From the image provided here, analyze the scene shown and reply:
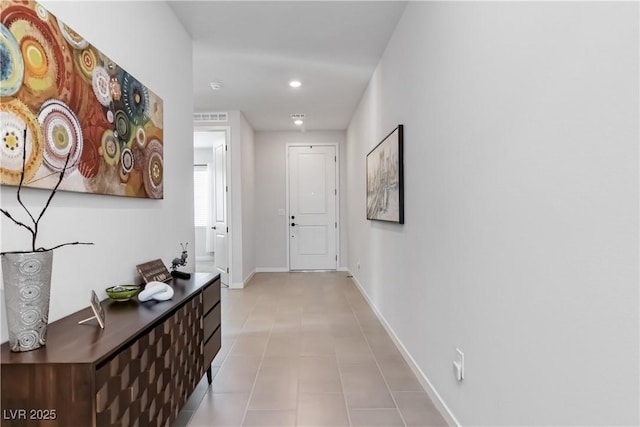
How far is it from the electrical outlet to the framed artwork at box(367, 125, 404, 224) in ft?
3.87

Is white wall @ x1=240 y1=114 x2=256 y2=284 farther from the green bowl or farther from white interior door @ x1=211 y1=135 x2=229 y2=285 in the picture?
the green bowl

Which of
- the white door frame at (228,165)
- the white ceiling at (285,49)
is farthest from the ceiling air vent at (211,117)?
the white ceiling at (285,49)

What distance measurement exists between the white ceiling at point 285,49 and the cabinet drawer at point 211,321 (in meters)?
2.18

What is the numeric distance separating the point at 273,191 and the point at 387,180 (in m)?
3.97

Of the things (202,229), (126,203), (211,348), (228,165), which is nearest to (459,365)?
(211,348)

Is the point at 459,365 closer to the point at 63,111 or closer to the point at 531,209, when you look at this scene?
the point at 531,209

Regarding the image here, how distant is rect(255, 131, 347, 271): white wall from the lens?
Answer: 22.7 feet

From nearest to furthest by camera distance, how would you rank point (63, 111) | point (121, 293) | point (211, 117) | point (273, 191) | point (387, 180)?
point (63, 111), point (121, 293), point (387, 180), point (211, 117), point (273, 191)

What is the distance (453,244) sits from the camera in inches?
73.4

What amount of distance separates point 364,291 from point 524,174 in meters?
3.87

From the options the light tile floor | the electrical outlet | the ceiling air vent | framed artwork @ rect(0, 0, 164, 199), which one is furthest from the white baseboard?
the ceiling air vent

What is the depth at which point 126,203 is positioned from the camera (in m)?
2.02

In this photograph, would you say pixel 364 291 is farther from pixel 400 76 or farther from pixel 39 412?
pixel 39 412

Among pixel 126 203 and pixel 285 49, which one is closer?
pixel 126 203
